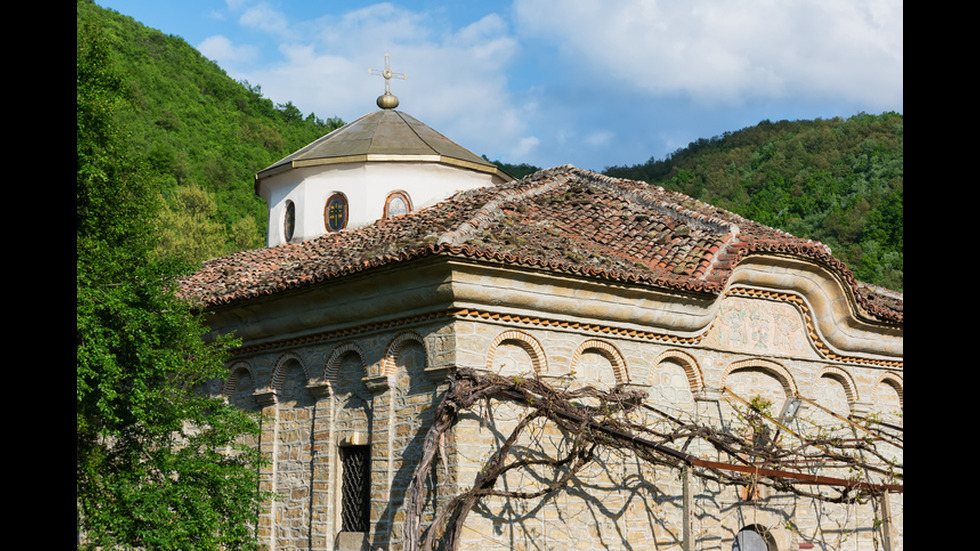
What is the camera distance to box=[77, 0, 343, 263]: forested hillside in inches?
1414

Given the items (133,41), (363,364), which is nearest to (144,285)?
(363,364)

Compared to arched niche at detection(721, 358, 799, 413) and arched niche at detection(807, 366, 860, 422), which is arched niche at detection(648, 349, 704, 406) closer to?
arched niche at detection(721, 358, 799, 413)

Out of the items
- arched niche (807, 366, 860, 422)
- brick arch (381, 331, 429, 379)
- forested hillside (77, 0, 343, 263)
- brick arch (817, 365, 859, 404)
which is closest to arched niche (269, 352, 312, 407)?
brick arch (381, 331, 429, 379)

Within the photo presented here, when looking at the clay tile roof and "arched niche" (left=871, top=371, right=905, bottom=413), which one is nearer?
the clay tile roof

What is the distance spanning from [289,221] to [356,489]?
7.46 meters

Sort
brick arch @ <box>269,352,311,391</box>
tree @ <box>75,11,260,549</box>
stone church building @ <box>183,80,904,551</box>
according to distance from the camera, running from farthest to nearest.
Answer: brick arch @ <box>269,352,311,391</box> < stone church building @ <box>183,80,904,551</box> < tree @ <box>75,11,260,549</box>

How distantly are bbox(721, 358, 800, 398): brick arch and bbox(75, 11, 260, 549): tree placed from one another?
5937mm

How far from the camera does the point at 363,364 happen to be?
1108 centimetres

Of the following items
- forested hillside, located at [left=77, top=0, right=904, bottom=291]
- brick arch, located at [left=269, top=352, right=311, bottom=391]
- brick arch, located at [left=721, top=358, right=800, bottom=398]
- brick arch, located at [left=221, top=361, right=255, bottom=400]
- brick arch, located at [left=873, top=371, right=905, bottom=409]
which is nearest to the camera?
brick arch, located at [left=721, top=358, right=800, bottom=398]

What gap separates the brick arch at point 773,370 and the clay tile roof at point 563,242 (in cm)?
139

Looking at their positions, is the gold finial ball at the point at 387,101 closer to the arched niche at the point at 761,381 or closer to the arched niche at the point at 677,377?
the arched niche at the point at 677,377

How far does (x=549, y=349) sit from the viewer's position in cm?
1058

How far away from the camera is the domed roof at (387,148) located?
16.5m

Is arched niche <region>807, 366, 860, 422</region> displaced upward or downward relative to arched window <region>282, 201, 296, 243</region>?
downward
